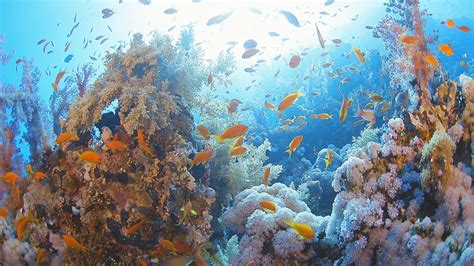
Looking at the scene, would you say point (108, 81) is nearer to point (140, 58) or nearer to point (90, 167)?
point (140, 58)

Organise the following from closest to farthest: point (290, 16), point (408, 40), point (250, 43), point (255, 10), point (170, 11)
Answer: point (408, 40) → point (290, 16) → point (250, 43) → point (255, 10) → point (170, 11)

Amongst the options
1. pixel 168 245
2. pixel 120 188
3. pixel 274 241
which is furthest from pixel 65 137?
pixel 274 241

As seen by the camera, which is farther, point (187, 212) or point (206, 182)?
point (206, 182)

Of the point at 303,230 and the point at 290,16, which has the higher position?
the point at 290,16

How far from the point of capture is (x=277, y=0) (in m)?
28.6

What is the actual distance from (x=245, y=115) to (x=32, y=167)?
16096 mm

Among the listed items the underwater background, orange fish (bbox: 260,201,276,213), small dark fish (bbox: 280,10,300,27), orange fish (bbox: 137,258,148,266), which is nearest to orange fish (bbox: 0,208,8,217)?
the underwater background

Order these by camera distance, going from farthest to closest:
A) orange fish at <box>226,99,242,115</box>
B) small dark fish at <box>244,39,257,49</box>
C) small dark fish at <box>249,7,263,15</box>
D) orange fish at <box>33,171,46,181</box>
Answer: small dark fish at <box>249,7,263,15</box>, small dark fish at <box>244,39,257,49</box>, orange fish at <box>226,99,242,115</box>, orange fish at <box>33,171,46,181</box>

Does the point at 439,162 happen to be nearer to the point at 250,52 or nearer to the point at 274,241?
the point at 274,241

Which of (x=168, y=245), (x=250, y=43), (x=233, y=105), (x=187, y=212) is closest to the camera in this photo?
(x=168, y=245)

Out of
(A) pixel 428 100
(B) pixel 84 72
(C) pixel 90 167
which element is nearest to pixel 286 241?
(A) pixel 428 100

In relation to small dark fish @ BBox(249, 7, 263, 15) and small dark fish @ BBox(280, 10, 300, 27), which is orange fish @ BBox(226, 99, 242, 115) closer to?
small dark fish @ BBox(280, 10, 300, 27)

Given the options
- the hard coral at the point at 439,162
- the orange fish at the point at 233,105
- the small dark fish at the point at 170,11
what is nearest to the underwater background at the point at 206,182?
the hard coral at the point at 439,162

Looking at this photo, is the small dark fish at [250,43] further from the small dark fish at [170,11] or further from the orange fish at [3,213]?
the orange fish at [3,213]
